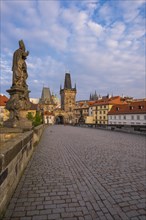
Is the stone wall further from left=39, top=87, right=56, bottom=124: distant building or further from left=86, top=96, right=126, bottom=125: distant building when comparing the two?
left=39, top=87, right=56, bottom=124: distant building

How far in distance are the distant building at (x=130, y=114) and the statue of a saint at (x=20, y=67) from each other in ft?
130

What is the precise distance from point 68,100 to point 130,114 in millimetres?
55526

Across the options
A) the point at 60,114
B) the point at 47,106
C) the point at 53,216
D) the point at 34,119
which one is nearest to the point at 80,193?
the point at 53,216

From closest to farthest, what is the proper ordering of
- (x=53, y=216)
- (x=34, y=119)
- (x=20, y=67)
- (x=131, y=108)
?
(x=53, y=216), (x=20, y=67), (x=34, y=119), (x=131, y=108)

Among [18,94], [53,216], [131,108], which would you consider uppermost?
[131,108]

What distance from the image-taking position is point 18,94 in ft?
28.0

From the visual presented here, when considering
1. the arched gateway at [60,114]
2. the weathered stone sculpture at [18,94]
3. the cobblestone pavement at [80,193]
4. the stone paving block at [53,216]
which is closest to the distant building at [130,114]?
the weathered stone sculpture at [18,94]

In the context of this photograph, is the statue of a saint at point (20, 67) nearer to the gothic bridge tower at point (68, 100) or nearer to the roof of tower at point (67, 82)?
the gothic bridge tower at point (68, 100)

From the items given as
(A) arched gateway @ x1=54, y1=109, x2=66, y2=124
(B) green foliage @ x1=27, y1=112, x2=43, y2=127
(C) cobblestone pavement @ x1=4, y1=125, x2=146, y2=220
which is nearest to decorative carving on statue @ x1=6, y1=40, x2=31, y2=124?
(C) cobblestone pavement @ x1=4, y1=125, x2=146, y2=220

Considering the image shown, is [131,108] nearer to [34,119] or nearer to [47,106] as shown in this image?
[34,119]

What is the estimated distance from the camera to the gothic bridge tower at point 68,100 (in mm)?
95050

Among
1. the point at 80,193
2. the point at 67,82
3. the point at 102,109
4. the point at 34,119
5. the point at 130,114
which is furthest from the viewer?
the point at 67,82

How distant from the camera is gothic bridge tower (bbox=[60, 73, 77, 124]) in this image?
9505cm

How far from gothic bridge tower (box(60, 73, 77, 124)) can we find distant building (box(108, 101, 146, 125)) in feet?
135
